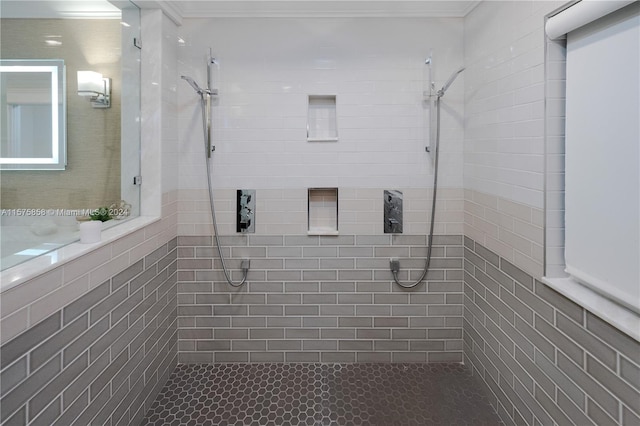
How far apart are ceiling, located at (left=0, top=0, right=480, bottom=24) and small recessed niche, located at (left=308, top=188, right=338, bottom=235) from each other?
3.90 ft

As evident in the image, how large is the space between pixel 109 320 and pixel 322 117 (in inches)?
68.8

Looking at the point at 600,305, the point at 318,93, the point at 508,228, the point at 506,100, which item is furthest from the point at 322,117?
the point at 600,305

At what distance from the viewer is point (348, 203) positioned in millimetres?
2451

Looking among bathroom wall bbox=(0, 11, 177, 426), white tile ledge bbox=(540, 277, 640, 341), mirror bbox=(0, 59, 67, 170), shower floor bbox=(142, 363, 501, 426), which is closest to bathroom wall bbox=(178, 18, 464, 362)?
shower floor bbox=(142, 363, 501, 426)

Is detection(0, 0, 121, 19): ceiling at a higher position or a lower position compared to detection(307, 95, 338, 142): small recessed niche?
higher

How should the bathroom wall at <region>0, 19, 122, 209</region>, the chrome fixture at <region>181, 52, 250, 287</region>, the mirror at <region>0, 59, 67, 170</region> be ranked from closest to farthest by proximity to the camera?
1. the mirror at <region>0, 59, 67, 170</region>
2. the bathroom wall at <region>0, 19, 122, 209</region>
3. the chrome fixture at <region>181, 52, 250, 287</region>

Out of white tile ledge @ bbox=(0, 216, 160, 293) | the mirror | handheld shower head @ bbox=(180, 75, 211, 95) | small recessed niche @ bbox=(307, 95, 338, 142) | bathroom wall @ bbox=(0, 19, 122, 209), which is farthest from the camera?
small recessed niche @ bbox=(307, 95, 338, 142)

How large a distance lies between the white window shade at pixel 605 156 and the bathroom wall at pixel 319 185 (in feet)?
3.21

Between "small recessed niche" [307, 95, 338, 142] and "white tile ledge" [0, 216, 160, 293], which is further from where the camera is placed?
"small recessed niche" [307, 95, 338, 142]

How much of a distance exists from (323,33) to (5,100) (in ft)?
6.12

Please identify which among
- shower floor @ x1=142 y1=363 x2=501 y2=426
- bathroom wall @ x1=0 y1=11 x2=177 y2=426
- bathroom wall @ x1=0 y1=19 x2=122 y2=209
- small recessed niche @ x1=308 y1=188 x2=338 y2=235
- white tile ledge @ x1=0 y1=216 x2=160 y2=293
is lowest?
Result: shower floor @ x1=142 y1=363 x2=501 y2=426

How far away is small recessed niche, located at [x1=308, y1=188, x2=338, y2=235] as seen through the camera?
2514 millimetres

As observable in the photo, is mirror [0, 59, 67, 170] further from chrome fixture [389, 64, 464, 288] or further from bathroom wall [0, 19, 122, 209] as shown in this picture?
chrome fixture [389, 64, 464, 288]

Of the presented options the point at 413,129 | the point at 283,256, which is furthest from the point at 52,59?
the point at 413,129
